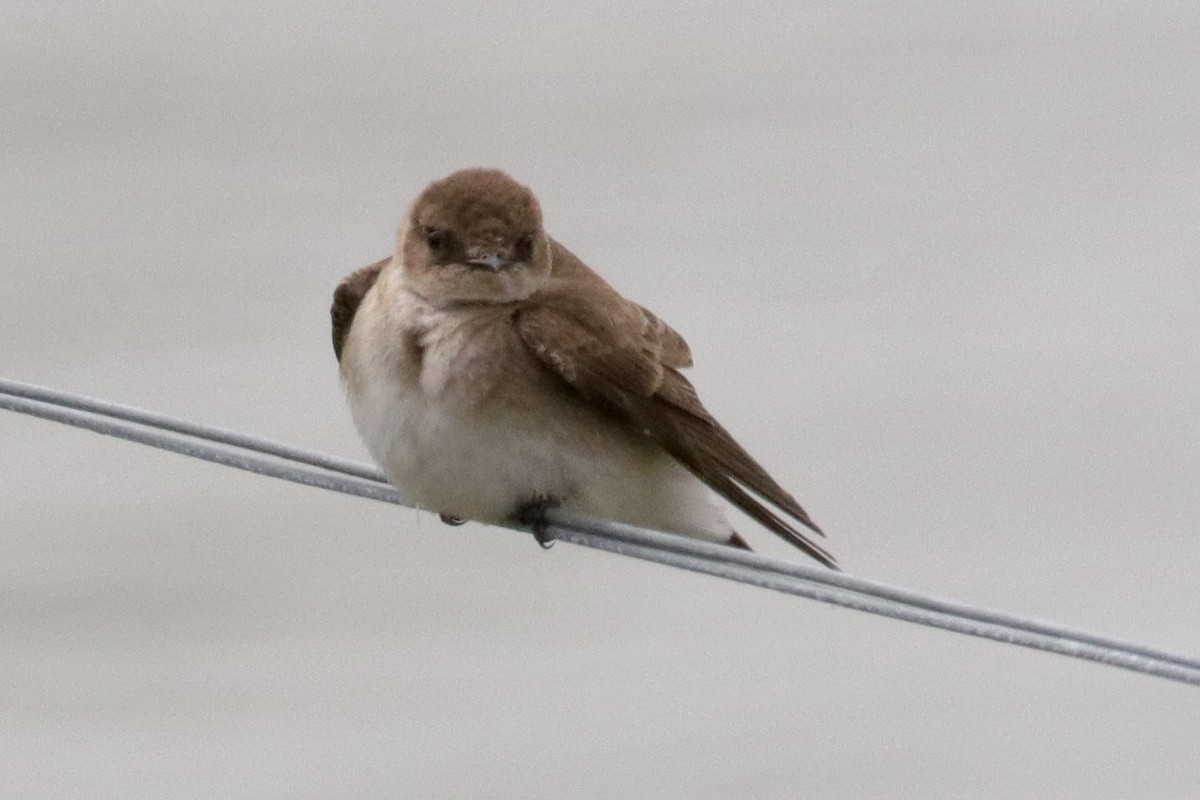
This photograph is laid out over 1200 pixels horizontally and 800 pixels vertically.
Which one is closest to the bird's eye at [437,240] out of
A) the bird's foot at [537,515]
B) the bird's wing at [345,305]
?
the bird's wing at [345,305]

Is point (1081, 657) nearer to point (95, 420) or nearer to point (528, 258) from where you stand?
point (95, 420)

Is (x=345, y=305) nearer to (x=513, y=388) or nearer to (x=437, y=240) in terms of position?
(x=437, y=240)

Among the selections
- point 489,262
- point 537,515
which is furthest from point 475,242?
point 537,515

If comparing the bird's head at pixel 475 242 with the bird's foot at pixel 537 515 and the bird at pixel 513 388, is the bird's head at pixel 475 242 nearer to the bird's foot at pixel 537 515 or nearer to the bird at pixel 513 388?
the bird at pixel 513 388

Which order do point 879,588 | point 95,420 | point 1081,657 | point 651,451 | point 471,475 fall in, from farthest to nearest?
point 651,451 → point 471,475 → point 95,420 → point 879,588 → point 1081,657

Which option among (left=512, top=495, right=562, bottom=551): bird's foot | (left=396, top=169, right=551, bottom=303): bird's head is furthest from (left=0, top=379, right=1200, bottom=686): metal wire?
(left=396, top=169, right=551, bottom=303): bird's head

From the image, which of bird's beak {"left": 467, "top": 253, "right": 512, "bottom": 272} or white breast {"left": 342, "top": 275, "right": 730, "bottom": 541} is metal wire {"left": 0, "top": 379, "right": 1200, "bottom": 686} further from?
bird's beak {"left": 467, "top": 253, "right": 512, "bottom": 272}

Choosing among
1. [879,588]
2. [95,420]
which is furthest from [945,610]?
[95,420]
